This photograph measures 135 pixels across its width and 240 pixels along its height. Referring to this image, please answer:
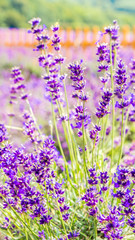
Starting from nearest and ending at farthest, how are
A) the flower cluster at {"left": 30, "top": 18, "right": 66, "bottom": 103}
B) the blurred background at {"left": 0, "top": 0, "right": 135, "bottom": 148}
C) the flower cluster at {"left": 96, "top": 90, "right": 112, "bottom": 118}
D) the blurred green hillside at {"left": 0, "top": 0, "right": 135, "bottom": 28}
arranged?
the flower cluster at {"left": 96, "top": 90, "right": 112, "bottom": 118} → the flower cluster at {"left": 30, "top": 18, "right": 66, "bottom": 103} → the blurred background at {"left": 0, "top": 0, "right": 135, "bottom": 148} → the blurred green hillside at {"left": 0, "top": 0, "right": 135, "bottom": 28}

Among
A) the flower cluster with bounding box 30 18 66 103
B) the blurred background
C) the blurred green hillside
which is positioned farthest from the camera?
the blurred green hillside

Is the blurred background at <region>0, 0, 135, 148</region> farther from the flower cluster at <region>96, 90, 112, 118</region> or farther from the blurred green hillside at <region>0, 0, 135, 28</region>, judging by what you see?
the flower cluster at <region>96, 90, 112, 118</region>

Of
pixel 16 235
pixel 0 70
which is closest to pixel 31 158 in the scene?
pixel 16 235

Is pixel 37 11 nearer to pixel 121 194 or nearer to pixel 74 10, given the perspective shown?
pixel 74 10

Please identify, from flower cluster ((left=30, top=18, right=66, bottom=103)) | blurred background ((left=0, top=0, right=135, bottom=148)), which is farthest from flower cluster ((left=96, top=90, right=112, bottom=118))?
flower cluster ((left=30, top=18, right=66, bottom=103))

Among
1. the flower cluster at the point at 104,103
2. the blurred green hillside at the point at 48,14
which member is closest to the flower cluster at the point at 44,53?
the flower cluster at the point at 104,103

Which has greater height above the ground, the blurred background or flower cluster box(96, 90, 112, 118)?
the blurred background

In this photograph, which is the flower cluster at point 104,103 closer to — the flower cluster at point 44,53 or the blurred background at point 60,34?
the blurred background at point 60,34

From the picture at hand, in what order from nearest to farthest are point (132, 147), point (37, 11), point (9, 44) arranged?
point (132, 147) → point (9, 44) → point (37, 11)

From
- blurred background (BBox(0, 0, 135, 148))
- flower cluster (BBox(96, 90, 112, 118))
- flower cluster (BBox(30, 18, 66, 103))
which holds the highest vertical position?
blurred background (BBox(0, 0, 135, 148))

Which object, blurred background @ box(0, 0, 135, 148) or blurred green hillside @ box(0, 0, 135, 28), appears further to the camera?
blurred green hillside @ box(0, 0, 135, 28)

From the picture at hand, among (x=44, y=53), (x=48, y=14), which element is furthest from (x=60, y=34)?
(x=48, y=14)
